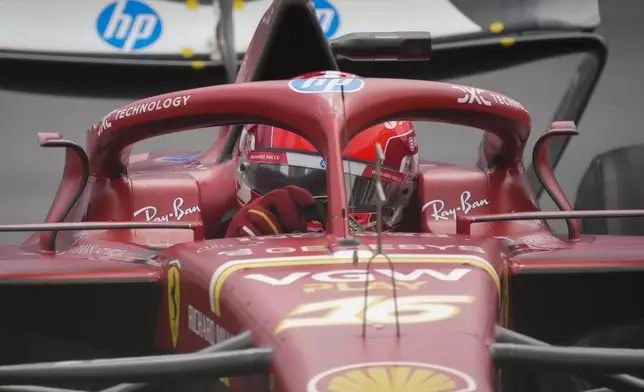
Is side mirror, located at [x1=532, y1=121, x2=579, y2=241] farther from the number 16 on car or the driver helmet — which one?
the number 16 on car

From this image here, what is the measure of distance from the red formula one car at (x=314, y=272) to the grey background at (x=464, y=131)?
3.81ft

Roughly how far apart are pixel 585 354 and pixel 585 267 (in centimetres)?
78

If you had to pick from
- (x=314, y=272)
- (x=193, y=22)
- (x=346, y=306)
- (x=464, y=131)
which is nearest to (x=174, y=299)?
(x=314, y=272)

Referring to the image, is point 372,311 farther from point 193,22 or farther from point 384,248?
point 193,22

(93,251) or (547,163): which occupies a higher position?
(547,163)

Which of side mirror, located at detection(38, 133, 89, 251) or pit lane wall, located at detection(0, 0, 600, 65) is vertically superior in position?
pit lane wall, located at detection(0, 0, 600, 65)

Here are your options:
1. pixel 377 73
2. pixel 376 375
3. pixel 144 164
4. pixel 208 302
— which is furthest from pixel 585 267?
pixel 377 73

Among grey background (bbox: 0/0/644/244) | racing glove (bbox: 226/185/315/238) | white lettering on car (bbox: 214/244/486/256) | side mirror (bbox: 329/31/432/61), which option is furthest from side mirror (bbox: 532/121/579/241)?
grey background (bbox: 0/0/644/244)

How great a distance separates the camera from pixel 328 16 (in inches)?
192

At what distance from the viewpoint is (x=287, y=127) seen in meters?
2.07

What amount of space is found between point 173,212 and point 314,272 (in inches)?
48.7

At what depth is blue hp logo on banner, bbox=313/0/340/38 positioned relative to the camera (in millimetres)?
4836

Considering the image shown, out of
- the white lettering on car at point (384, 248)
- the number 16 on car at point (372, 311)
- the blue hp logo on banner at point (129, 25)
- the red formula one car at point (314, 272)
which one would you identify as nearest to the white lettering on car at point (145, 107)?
the red formula one car at point (314, 272)

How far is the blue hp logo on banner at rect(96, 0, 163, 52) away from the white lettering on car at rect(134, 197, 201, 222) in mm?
2163
